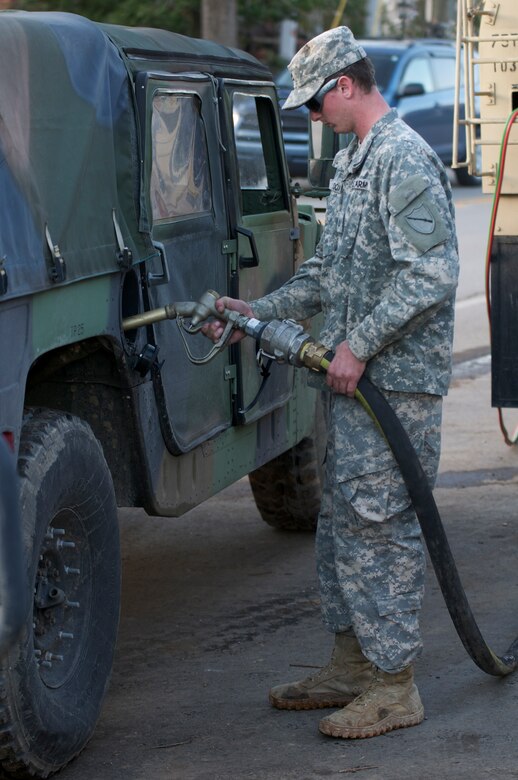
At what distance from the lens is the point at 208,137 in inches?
191

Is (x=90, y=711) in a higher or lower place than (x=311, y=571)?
higher

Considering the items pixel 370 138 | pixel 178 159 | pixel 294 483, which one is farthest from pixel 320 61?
pixel 294 483

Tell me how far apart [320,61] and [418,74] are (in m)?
17.9

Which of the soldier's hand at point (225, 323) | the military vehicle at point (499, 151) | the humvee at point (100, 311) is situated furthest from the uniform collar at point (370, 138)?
the military vehicle at point (499, 151)

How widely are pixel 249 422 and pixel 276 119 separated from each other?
134cm

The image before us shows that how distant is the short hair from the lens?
4.06 meters

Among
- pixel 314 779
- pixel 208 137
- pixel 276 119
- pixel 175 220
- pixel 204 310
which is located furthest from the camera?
pixel 276 119

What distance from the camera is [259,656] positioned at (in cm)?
490

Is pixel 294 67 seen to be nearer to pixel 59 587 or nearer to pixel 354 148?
pixel 354 148

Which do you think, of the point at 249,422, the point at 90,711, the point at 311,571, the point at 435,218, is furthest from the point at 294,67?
the point at 311,571

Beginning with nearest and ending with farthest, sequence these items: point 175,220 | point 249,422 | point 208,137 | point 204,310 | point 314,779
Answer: point 314,779 < point 204,310 < point 175,220 < point 208,137 < point 249,422

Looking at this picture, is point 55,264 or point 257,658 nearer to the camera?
point 55,264

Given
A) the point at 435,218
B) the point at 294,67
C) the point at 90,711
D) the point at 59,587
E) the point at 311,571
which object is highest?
the point at 294,67

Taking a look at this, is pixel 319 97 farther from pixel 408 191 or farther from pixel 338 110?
pixel 408 191
